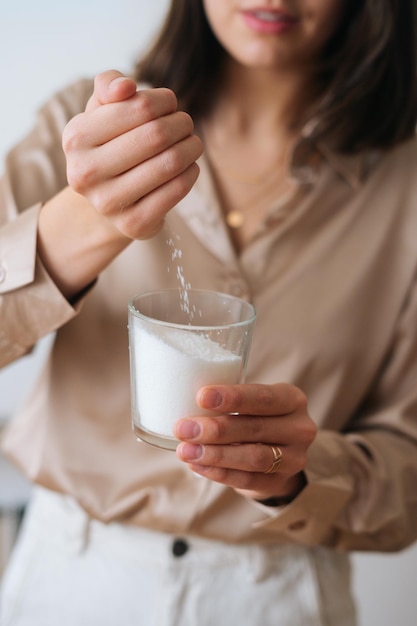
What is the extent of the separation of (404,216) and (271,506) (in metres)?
0.54

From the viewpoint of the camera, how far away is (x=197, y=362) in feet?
2.28

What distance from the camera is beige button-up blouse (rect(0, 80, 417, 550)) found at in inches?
44.4

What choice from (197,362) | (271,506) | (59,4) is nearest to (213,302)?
(197,362)

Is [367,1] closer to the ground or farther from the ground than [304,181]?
farther from the ground

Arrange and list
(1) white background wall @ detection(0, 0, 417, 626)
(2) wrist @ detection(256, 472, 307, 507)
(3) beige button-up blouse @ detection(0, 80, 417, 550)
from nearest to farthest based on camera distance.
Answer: (2) wrist @ detection(256, 472, 307, 507) < (3) beige button-up blouse @ detection(0, 80, 417, 550) < (1) white background wall @ detection(0, 0, 417, 626)

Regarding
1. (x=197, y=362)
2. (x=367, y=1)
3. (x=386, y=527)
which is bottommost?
(x=386, y=527)

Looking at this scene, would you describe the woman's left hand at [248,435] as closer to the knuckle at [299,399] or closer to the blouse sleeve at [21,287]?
the knuckle at [299,399]

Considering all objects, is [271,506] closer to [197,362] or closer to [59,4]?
[197,362]

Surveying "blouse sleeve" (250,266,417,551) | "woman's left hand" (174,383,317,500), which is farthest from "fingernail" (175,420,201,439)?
"blouse sleeve" (250,266,417,551)

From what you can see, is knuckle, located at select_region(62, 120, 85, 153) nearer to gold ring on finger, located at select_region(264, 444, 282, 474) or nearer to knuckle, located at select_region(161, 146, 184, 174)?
knuckle, located at select_region(161, 146, 184, 174)

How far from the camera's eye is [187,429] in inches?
27.4

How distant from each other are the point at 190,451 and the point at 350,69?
0.79 meters

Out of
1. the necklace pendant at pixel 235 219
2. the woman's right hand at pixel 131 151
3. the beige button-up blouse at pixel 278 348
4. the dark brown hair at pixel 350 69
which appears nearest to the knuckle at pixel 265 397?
the woman's right hand at pixel 131 151

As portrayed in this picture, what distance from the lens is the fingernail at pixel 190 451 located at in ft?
2.32
